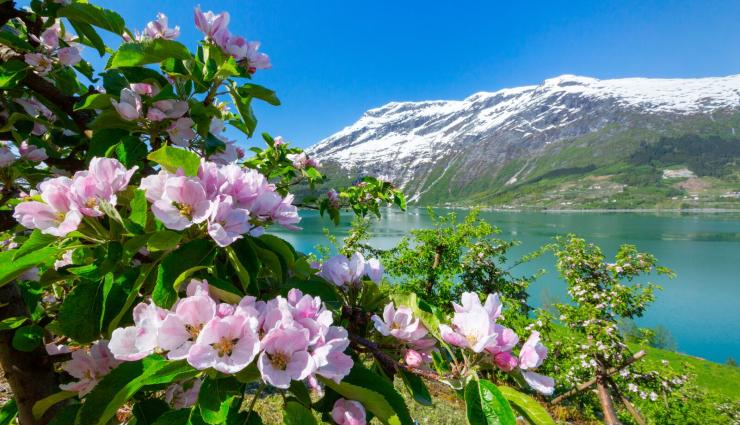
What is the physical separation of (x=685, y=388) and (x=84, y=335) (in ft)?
45.1

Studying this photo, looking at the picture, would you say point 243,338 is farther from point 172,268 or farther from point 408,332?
point 408,332

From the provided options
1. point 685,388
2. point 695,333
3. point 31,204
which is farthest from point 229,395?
point 695,333

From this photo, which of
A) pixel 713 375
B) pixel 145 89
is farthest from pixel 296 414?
pixel 713 375

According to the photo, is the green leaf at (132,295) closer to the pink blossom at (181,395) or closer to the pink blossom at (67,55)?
the pink blossom at (181,395)

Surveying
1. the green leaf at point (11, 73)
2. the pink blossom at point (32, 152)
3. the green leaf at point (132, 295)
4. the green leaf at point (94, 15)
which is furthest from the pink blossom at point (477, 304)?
the pink blossom at point (32, 152)

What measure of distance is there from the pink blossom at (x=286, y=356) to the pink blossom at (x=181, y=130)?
0.96m

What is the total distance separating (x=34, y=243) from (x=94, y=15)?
100cm

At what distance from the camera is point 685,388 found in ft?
33.0

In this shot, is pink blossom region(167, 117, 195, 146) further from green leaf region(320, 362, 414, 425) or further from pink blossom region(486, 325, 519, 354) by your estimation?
pink blossom region(486, 325, 519, 354)

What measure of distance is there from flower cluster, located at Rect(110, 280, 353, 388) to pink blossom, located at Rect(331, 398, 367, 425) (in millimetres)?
222

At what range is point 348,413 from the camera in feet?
3.25

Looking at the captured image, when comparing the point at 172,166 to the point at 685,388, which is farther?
the point at 685,388

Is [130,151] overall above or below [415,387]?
above

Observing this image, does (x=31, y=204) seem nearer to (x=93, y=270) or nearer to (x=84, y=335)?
(x=93, y=270)
